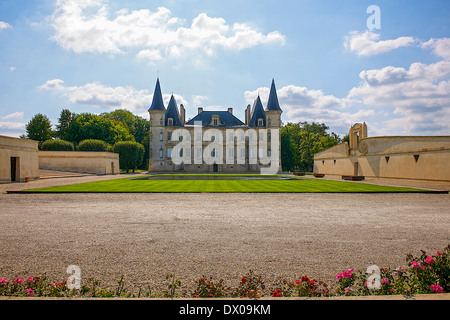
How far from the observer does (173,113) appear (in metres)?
63.4

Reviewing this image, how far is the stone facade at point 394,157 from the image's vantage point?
22923mm

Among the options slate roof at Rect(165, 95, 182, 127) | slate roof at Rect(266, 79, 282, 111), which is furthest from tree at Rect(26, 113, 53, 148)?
slate roof at Rect(266, 79, 282, 111)

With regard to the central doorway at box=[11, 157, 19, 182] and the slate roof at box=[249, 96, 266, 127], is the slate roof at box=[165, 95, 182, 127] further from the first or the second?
the central doorway at box=[11, 157, 19, 182]

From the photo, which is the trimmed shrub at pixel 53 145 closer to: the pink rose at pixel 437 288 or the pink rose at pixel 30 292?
the pink rose at pixel 30 292

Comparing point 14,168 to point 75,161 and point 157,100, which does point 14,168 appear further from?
point 157,100

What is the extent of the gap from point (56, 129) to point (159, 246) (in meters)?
72.2

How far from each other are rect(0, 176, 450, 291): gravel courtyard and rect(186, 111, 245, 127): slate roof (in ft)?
175

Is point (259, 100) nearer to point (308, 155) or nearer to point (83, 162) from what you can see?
point (308, 155)

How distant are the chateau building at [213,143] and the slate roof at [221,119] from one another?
902mm

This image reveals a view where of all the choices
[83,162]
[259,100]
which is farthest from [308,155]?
[83,162]

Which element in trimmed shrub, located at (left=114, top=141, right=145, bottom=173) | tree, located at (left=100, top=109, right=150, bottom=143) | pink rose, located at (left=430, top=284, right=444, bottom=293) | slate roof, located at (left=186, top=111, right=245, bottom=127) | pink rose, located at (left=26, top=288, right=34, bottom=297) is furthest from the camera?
tree, located at (left=100, top=109, right=150, bottom=143)

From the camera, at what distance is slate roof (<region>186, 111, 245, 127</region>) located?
64.0 m
